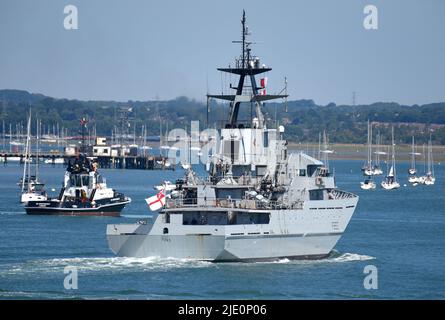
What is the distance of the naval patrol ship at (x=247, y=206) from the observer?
161 ft

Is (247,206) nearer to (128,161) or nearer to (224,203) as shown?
(224,203)

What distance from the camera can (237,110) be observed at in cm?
5581

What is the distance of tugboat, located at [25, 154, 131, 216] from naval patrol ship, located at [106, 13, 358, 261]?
25651 mm

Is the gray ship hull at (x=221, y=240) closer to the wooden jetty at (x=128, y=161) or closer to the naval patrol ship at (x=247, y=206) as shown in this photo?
the naval patrol ship at (x=247, y=206)

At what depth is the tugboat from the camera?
7906cm

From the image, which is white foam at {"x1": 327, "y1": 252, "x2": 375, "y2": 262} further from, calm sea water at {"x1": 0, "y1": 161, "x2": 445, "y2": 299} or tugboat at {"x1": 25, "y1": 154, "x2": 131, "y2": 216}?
tugboat at {"x1": 25, "y1": 154, "x2": 131, "y2": 216}

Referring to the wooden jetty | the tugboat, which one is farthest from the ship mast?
the wooden jetty

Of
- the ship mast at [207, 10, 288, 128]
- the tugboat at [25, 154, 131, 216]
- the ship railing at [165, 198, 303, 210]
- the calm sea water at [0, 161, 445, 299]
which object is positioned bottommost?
the calm sea water at [0, 161, 445, 299]

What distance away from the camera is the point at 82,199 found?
80.4 m

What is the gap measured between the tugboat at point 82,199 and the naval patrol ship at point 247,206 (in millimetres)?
25651

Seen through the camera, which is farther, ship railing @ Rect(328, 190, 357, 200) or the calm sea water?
ship railing @ Rect(328, 190, 357, 200)

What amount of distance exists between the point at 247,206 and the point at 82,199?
31.7 meters

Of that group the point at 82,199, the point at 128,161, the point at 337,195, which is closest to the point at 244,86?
the point at 337,195
